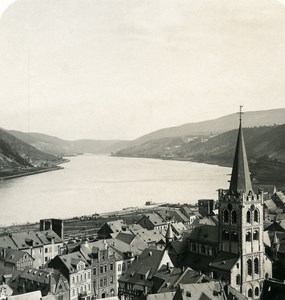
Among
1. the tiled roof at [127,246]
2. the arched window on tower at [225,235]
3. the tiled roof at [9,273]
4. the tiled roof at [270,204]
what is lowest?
the tiled roof at [9,273]

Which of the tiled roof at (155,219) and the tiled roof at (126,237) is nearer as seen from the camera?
the tiled roof at (126,237)

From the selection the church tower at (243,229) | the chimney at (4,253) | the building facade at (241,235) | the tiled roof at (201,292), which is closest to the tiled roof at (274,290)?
the tiled roof at (201,292)

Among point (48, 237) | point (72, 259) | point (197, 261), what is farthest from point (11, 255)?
point (197, 261)

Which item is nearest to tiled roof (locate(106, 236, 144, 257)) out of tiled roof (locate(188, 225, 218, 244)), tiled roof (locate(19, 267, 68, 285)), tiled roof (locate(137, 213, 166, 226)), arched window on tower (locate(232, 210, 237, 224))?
tiled roof (locate(188, 225, 218, 244))

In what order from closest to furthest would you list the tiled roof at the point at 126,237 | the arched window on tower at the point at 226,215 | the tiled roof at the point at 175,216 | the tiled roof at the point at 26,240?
1. the arched window on tower at the point at 226,215
2. the tiled roof at the point at 126,237
3. the tiled roof at the point at 26,240
4. the tiled roof at the point at 175,216

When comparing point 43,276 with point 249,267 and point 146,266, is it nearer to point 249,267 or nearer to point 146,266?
point 146,266

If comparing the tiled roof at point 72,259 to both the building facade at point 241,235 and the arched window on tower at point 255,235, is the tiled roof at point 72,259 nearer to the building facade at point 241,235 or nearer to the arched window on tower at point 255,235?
the building facade at point 241,235

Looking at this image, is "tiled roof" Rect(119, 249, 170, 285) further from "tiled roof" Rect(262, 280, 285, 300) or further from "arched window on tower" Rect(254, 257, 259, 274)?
"tiled roof" Rect(262, 280, 285, 300)

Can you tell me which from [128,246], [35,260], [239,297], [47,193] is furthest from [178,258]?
[47,193]
